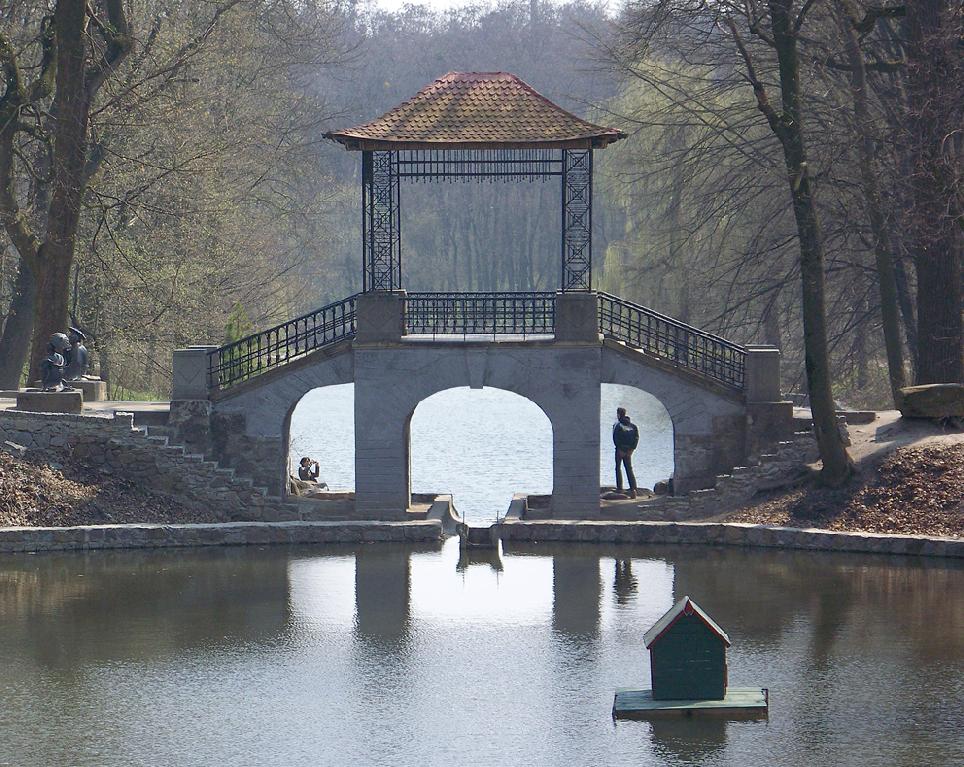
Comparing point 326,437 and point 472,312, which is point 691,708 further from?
point 326,437

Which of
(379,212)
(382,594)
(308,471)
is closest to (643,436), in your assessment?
(308,471)

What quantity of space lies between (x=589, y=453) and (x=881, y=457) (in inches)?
187

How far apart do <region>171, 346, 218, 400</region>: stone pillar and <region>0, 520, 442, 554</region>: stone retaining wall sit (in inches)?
119

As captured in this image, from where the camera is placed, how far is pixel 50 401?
1067 inches

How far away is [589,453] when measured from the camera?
26828 mm

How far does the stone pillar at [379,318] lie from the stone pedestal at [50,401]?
16.2ft

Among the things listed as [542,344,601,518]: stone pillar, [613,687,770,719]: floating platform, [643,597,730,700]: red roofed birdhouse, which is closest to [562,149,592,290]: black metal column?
[542,344,601,518]: stone pillar

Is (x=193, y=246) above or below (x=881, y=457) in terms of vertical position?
above

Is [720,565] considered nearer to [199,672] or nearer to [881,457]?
[881,457]

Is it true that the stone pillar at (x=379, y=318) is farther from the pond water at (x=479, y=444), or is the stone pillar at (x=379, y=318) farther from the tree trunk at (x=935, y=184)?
the tree trunk at (x=935, y=184)

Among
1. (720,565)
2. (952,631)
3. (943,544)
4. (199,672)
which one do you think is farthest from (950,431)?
(199,672)

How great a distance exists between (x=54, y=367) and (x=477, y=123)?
8.38m

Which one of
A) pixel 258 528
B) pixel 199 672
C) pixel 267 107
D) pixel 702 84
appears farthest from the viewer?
pixel 267 107

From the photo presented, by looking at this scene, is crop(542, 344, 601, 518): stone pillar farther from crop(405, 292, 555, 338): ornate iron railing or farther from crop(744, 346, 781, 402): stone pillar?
crop(744, 346, 781, 402): stone pillar
